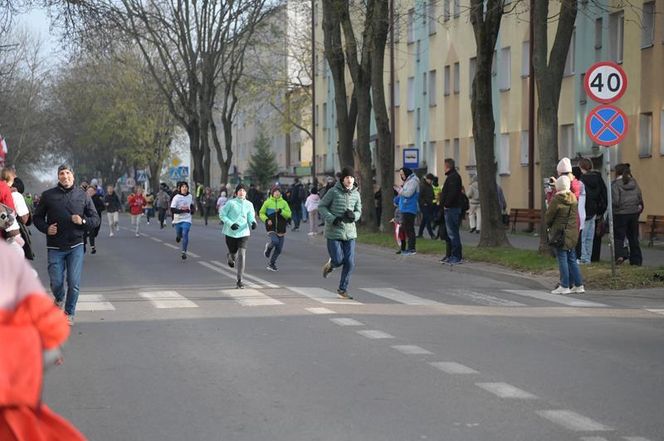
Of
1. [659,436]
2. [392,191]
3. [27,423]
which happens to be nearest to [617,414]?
[659,436]

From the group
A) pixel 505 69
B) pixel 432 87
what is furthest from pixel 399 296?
Answer: pixel 432 87

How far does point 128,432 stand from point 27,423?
11.9ft

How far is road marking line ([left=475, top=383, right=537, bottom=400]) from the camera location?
30.0ft

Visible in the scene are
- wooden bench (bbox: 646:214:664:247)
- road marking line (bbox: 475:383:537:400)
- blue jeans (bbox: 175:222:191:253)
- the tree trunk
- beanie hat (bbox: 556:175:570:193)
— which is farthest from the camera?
wooden bench (bbox: 646:214:664:247)

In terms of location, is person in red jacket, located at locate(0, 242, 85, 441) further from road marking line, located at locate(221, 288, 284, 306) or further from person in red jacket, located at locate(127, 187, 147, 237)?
person in red jacket, located at locate(127, 187, 147, 237)

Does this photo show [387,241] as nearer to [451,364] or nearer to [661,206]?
[661,206]

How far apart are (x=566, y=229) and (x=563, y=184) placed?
2.08 ft

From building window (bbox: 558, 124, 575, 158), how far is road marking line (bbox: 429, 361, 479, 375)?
33.1 meters

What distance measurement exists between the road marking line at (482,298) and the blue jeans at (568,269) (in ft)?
3.53

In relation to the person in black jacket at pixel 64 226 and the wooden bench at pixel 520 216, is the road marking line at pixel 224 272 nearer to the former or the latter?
the person in black jacket at pixel 64 226

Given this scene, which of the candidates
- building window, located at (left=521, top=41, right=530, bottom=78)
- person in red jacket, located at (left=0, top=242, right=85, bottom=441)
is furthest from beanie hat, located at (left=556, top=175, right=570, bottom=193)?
building window, located at (left=521, top=41, right=530, bottom=78)

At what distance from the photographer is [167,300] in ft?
57.6

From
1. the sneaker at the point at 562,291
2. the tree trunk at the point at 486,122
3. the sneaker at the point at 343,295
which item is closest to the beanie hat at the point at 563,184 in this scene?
the sneaker at the point at 562,291

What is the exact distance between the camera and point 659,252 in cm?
2933
